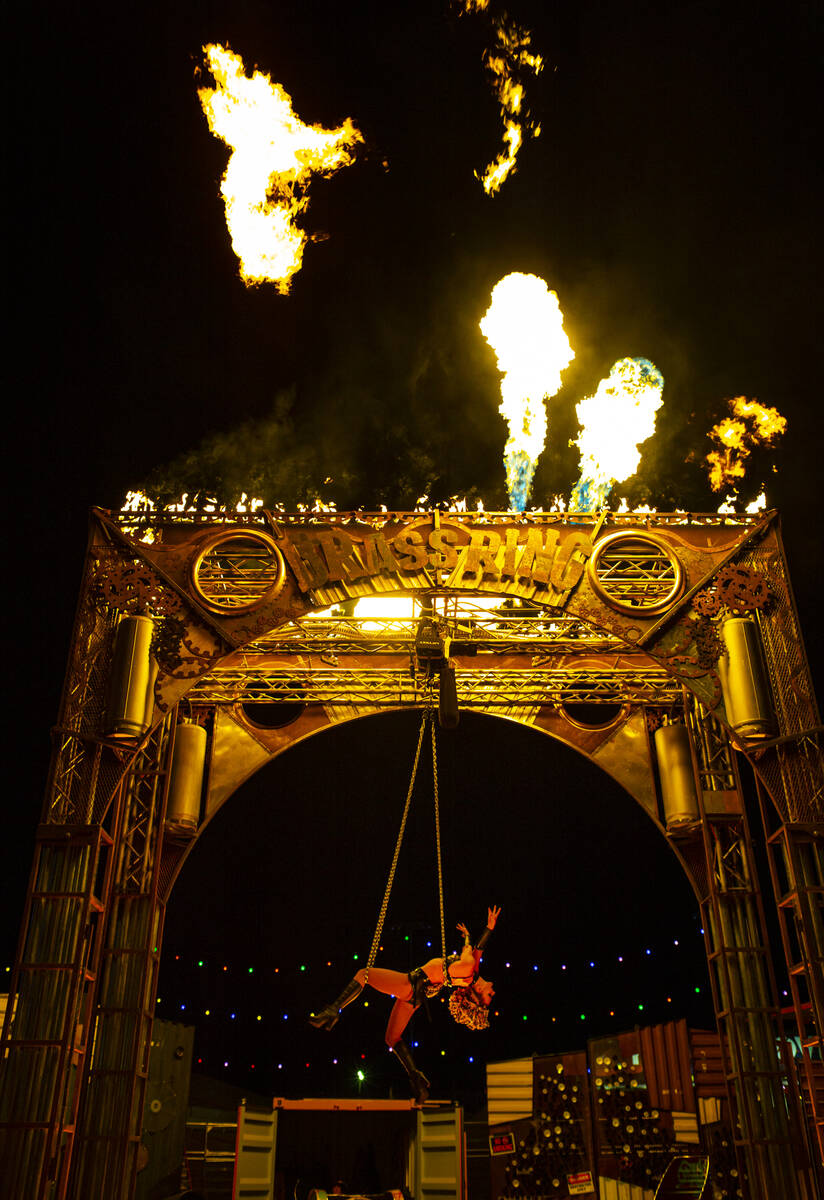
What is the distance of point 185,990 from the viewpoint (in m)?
17.4

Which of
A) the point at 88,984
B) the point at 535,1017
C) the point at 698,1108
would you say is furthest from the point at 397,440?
the point at 535,1017

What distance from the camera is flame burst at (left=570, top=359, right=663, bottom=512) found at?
1165cm

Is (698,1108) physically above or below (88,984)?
below

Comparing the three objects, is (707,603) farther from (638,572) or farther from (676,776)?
(676,776)

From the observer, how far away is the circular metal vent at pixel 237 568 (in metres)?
9.02

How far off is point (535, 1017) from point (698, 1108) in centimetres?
688

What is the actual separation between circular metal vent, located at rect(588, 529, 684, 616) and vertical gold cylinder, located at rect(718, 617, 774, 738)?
0.67m

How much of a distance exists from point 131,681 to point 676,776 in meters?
6.39

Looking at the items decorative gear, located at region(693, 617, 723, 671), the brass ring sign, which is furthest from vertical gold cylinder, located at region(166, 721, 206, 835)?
decorative gear, located at region(693, 617, 723, 671)

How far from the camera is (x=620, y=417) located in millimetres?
11648

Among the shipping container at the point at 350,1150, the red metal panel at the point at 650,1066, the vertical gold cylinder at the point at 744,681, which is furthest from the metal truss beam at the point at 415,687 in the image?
the shipping container at the point at 350,1150

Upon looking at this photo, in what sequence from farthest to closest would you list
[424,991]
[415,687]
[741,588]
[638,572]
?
[415,687]
[424,991]
[638,572]
[741,588]

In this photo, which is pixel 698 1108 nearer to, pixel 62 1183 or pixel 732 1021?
pixel 732 1021

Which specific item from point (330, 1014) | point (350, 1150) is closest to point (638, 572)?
point (330, 1014)
